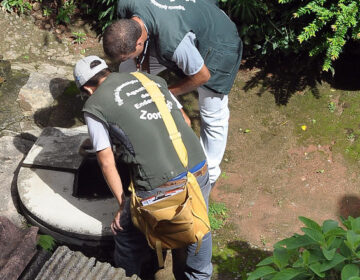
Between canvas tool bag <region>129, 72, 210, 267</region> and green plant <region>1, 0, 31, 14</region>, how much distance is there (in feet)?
13.0

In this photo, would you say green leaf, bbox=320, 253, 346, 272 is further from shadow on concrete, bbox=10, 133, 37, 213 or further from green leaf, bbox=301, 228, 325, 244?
shadow on concrete, bbox=10, 133, 37, 213

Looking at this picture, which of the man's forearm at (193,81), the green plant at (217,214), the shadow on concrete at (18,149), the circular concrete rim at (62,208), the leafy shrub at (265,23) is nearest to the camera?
the man's forearm at (193,81)

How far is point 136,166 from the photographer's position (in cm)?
277

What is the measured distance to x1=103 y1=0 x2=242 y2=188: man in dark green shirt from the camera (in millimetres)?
3053

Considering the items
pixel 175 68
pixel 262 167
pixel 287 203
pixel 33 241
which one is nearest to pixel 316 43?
pixel 262 167

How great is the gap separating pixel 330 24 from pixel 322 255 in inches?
144

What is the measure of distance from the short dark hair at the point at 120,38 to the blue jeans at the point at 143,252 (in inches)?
36.0

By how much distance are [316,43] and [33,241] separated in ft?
12.6

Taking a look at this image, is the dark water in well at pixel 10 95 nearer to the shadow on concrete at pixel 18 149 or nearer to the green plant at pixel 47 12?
the shadow on concrete at pixel 18 149

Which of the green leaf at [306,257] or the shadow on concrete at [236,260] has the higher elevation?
the green leaf at [306,257]

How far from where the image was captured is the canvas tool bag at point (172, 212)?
2723 millimetres

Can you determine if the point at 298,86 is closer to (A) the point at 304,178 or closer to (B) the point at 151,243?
(A) the point at 304,178

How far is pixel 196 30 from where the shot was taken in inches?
132

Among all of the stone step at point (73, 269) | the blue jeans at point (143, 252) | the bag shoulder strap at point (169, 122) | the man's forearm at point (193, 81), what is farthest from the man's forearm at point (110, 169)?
the man's forearm at point (193, 81)
